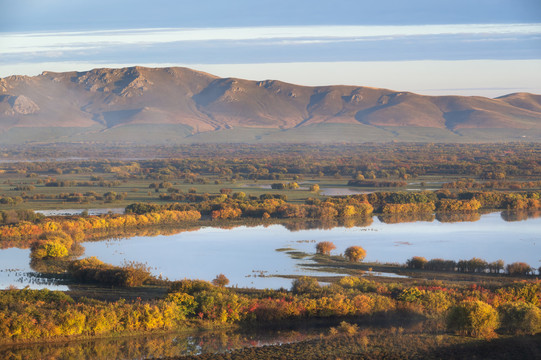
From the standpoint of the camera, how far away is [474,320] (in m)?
24.8

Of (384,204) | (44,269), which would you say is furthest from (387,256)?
(384,204)

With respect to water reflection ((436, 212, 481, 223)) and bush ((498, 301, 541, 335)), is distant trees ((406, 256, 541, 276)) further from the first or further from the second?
water reflection ((436, 212, 481, 223))

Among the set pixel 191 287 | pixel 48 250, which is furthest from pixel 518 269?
pixel 48 250

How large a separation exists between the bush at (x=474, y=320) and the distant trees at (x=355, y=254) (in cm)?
1334

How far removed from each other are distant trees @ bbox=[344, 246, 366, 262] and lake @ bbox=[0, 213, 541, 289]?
0.75 metres

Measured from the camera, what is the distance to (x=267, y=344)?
2430cm

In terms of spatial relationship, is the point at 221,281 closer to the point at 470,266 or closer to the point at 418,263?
the point at 418,263

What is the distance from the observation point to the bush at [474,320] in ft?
81.6

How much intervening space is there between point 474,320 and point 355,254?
14085mm

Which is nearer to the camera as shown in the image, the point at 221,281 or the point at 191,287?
the point at 191,287

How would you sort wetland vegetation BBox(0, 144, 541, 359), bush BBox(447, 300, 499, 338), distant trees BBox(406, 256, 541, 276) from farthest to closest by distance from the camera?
distant trees BBox(406, 256, 541, 276) → bush BBox(447, 300, 499, 338) → wetland vegetation BBox(0, 144, 541, 359)

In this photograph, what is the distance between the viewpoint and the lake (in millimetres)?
35906

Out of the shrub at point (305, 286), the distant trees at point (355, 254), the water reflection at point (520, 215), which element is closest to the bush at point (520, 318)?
the shrub at point (305, 286)

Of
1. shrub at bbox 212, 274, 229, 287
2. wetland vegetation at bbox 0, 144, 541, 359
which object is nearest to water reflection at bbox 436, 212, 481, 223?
wetland vegetation at bbox 0, 144, 541, 359
